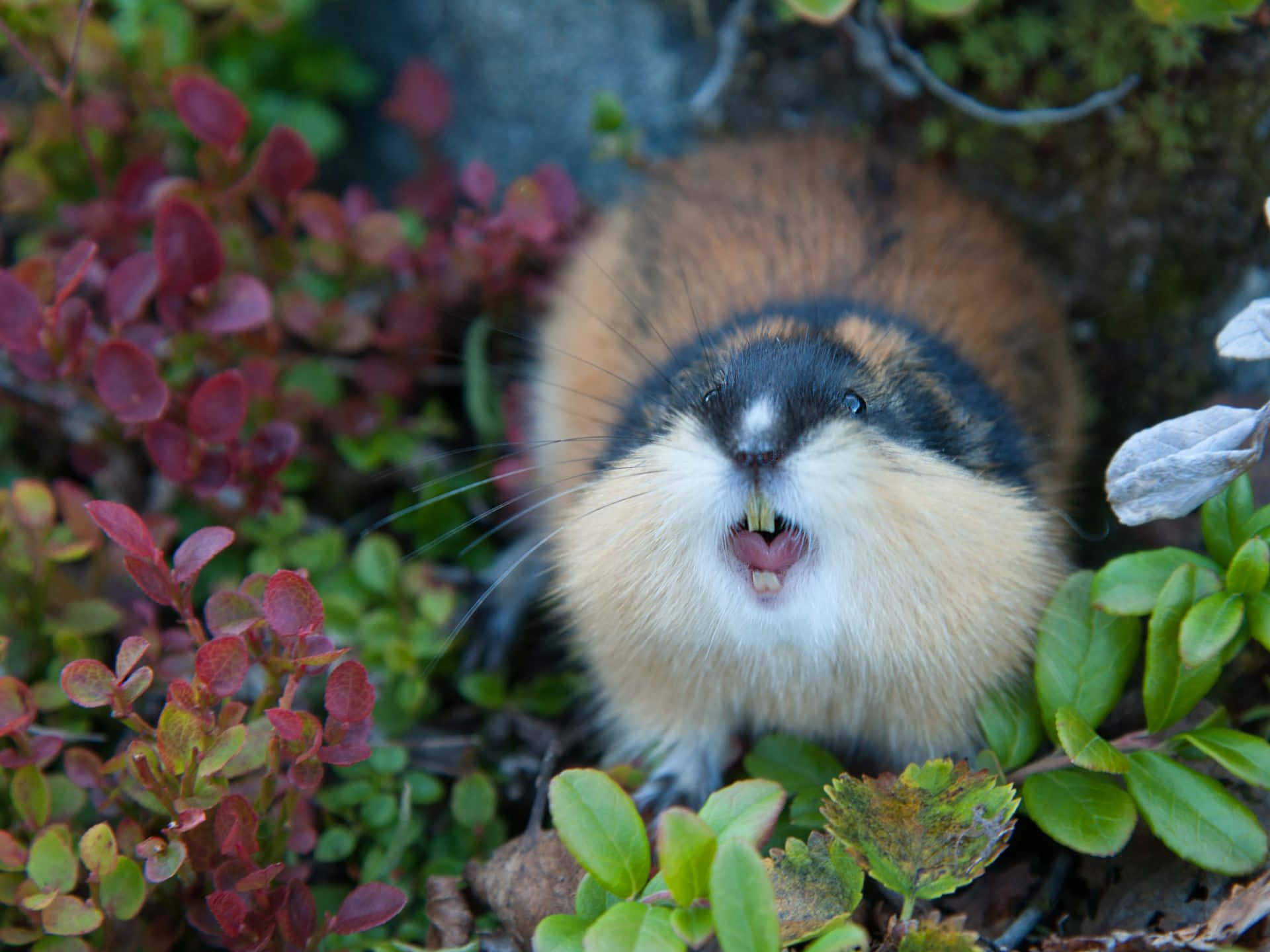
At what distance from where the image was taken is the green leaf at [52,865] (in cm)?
261

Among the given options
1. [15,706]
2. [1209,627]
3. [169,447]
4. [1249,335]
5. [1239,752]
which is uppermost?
[1249,335]

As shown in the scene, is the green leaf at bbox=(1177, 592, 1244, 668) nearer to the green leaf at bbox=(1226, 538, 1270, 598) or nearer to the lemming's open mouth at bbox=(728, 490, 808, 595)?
the green leaf at bbox=(1226, 538, 1270, 598)

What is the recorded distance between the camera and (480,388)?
14.7 ft

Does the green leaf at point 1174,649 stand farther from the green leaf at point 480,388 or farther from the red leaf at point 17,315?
the red leaf at point 17,315

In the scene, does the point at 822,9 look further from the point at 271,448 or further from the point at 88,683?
the point at 88,683

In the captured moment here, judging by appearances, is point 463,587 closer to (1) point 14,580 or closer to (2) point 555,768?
(2) point 555,768

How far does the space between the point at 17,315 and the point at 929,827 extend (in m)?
2.84

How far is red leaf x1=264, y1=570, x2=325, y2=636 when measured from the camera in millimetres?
2561

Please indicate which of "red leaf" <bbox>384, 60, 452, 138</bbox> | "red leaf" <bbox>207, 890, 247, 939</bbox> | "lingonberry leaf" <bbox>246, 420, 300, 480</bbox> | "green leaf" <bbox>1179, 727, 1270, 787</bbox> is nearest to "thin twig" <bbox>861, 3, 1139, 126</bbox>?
"red leaf" <bbox>384, 60, 452, 138</bbox>

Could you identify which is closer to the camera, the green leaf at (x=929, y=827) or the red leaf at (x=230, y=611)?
the green leaf at (x=929, y=827)

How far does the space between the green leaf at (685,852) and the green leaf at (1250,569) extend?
1.36 m

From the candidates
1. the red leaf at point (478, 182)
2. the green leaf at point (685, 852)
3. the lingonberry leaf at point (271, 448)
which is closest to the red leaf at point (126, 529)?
the lingonberry leaf at point (271, 448)

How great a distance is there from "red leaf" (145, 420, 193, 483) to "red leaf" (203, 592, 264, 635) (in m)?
0.80

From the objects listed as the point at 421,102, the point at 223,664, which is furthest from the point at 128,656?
the point at 421,102
